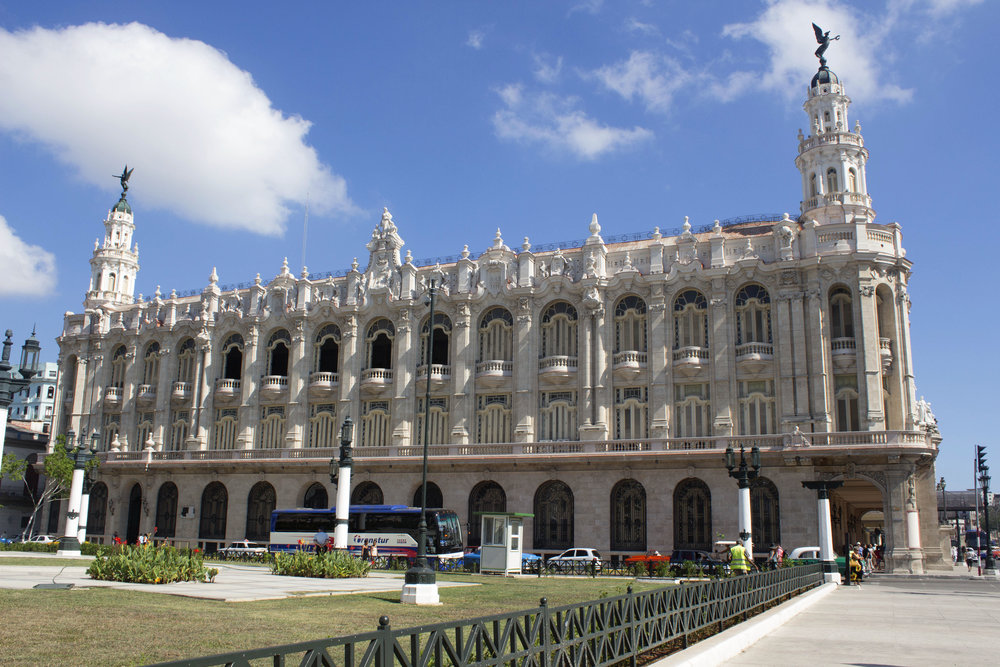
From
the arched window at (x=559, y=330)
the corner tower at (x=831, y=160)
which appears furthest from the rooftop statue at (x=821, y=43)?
the arched window at (x=559, y=330)

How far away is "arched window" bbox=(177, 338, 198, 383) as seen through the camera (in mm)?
59531

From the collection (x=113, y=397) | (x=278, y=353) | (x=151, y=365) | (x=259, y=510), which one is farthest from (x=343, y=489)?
(x=113, y=397)

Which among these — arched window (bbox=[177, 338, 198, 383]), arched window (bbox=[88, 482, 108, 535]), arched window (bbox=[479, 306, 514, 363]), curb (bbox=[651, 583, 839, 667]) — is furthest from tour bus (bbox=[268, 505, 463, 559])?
curb (bbox=[651, 583, 839, 667])

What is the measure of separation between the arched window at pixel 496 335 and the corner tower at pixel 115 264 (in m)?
31.6

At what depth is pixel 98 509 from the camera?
5981 centimetres

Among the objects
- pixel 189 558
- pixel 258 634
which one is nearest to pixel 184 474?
pixel 189 558

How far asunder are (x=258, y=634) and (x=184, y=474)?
4616 centimetres

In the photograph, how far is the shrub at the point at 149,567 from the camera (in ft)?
74.8

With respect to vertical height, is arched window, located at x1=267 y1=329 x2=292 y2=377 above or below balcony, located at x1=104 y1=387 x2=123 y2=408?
above

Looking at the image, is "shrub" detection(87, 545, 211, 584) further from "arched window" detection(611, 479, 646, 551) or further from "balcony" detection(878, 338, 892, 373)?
"balcony" detection(878, 338, 892, 373)

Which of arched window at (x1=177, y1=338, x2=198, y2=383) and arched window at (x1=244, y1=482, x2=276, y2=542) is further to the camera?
arched window at (x1=177, y1=338, x2=198, y2=383)

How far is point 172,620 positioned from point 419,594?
6.67 metres

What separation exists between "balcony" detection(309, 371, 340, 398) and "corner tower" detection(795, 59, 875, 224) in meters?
29.3

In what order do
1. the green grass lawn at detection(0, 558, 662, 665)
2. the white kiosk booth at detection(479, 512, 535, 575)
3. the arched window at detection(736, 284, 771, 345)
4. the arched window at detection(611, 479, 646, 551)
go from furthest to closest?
1. the arched window at detection(736, 284, 771, 345)
2. the arched window at detection(611, 479, 646, 551)
3. the white kiosk booth at detection(479, 512, 535, 575)
4. the green grass lawn at detection(0, 558, 662, 665)
